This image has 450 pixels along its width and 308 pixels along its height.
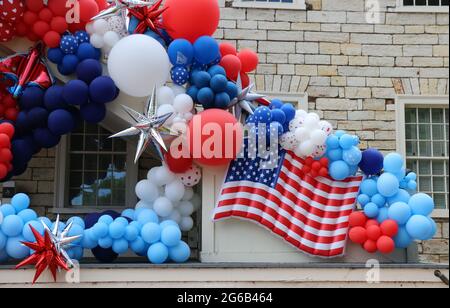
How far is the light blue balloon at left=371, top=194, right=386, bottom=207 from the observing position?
284 inches

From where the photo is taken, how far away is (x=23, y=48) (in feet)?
25.0

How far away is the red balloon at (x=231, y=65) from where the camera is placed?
749 centimetres

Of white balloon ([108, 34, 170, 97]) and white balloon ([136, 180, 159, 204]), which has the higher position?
white balloon ([108, 34, 170, 97])

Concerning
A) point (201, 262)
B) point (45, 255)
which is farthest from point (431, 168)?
point (45, 255)

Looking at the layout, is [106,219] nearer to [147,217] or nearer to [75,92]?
[147,217]

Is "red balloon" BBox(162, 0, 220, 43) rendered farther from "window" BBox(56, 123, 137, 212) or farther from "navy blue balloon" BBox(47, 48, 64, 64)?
"window" BBox(56, 123, 137, 212)

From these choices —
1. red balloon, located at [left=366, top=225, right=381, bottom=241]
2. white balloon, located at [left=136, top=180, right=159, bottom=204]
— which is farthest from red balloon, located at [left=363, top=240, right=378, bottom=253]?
white balloon, located at [left=136, top=180, right=159, bottom=204]

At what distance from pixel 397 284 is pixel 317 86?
4.02 m

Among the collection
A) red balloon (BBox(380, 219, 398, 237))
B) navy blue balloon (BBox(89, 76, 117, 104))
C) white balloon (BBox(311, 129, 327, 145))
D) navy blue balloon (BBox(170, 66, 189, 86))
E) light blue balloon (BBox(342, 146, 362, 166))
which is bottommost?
red balloon (BBox(380, 219, 398, 237))

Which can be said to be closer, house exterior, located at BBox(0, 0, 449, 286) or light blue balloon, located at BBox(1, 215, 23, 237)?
light blue balloon, located at BBox(1, 215, 23, 237)

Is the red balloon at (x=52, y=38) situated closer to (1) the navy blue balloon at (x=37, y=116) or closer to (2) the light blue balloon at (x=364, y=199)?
(1) the navy blue balloon at (x=37, y=116)

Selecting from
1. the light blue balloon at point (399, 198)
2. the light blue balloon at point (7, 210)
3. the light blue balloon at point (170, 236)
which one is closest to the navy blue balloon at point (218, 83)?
the light blue balloon at point (170, 236)

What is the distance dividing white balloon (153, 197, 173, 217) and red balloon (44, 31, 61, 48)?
7.28 ft
